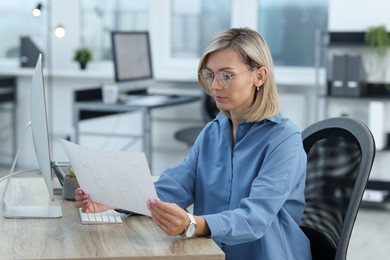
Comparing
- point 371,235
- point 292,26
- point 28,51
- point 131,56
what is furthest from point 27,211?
point 28,51

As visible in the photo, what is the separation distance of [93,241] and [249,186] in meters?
0.42

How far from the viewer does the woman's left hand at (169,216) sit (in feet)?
5.72

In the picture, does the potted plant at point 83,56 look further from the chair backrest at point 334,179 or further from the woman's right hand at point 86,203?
the woman's right hand at point 86,203

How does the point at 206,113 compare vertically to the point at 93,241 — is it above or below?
below

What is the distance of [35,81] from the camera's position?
6.54ft

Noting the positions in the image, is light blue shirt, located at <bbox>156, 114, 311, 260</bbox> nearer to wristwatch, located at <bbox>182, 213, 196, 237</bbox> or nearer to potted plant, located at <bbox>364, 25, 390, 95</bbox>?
wristwatch, located at <bbox>182, 213, 196, 237</bbox>

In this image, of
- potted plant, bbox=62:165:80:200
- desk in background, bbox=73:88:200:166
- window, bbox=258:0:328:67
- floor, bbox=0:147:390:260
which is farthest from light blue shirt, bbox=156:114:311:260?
window, bbox=258:0:328:67

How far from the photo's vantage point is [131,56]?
5.46 m

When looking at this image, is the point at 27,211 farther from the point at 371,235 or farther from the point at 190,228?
the point at 371,235

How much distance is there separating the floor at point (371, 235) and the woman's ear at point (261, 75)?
7.68 ft

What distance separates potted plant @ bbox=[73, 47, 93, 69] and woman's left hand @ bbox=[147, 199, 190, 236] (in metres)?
4.58

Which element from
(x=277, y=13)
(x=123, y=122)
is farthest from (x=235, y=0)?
(x=123, y=122)

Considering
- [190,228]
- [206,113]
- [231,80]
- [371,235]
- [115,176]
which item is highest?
[231,80]

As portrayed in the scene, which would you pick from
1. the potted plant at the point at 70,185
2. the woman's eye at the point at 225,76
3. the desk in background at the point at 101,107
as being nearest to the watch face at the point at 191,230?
the woman's eye at the point at 225,76
